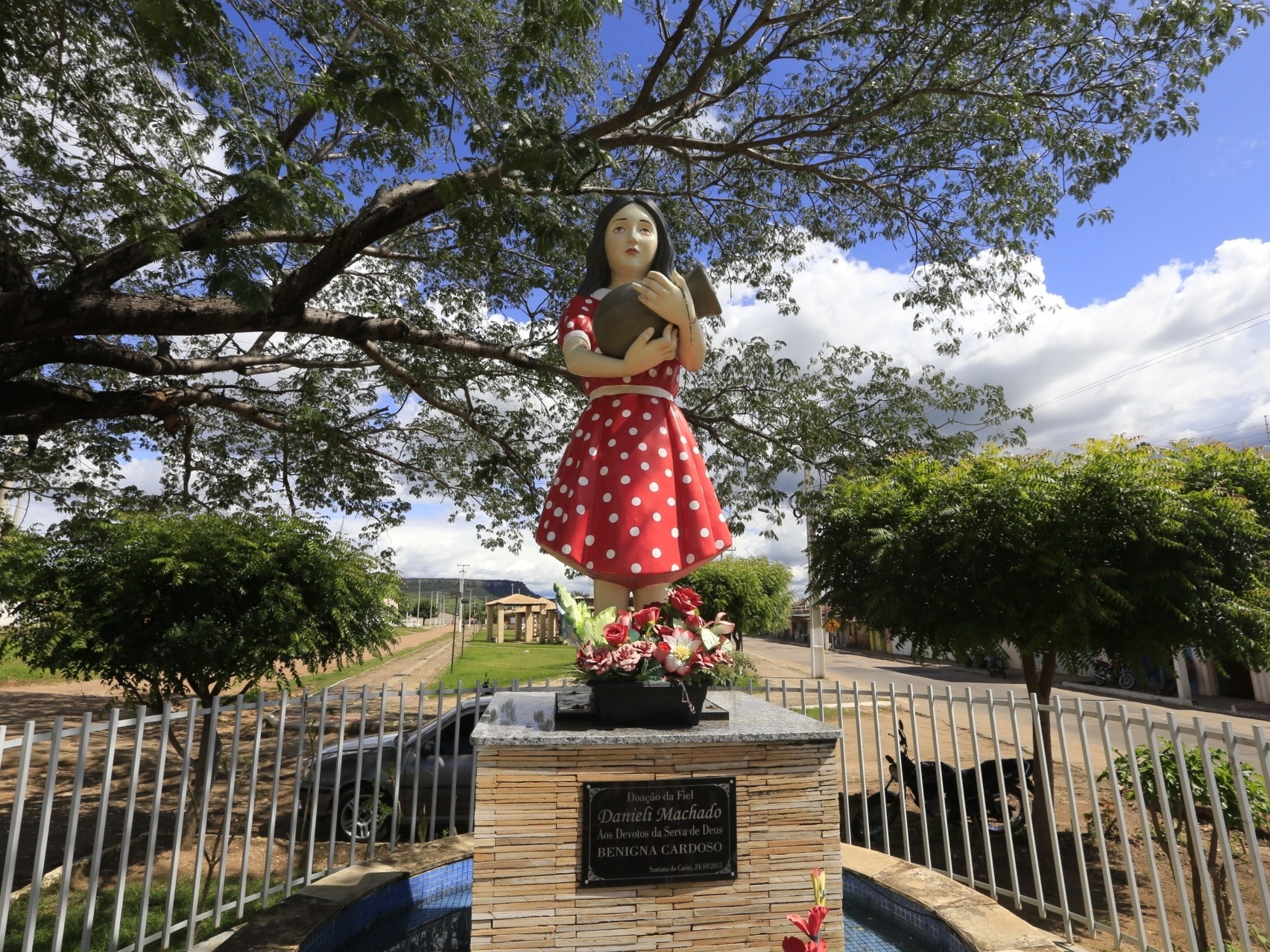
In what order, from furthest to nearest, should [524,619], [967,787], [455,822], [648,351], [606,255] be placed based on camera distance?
[524,619] → [967,787] → [455,822] → [606,255] → [648,351]

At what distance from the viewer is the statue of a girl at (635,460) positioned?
4.09 metres

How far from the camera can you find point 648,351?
4262mm

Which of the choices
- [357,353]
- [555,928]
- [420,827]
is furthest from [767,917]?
[357,353]

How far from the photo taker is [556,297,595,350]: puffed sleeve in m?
4.44

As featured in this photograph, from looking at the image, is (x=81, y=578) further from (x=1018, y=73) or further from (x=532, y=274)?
(x=1018, y=73)

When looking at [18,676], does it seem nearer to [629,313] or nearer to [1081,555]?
[629,313]

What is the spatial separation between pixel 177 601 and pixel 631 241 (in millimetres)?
4353

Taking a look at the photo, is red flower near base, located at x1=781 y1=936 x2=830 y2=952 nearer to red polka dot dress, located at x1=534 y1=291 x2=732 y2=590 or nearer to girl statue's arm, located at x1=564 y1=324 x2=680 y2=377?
red polka dot dress, located at x1=534 y1=291 x2=732 y2=590

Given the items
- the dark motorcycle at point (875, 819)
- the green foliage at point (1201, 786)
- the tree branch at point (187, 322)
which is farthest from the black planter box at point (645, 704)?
the tree branch at point (187, 322)

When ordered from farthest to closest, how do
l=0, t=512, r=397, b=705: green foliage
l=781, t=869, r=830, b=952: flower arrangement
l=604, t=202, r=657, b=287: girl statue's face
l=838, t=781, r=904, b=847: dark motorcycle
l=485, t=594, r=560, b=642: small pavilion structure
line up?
l=485, t=594, r=560, b=642: small pavilion structure
l=838, t=781, r=904, b=847: dark motorcycle
l=0, t=512, r=397, b=705: green foliage
l=604, t=202, r=657, b=287: girl statue's face
l=781, t=869, r=830, b=952: flower arrangement

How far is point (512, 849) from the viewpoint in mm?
2965

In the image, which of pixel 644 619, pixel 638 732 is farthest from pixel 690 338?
pixel 638 732

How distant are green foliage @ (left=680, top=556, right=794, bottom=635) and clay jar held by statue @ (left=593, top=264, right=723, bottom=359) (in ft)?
47.4

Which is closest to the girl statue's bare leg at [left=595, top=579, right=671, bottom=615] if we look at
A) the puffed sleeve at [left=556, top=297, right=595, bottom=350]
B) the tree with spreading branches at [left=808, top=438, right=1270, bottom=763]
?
the puffed sleeve at [left=556, top=297, right=595, bottom=350]
